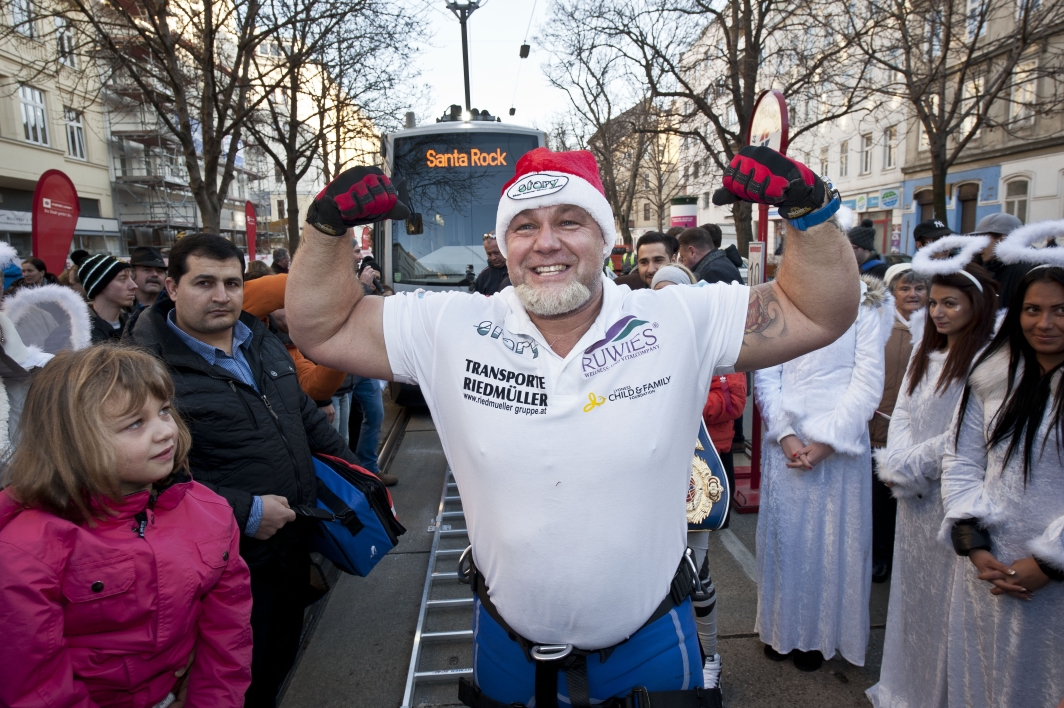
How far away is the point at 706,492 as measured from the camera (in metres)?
2.79

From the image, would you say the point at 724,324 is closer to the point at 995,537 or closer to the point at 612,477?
the point at 612,477

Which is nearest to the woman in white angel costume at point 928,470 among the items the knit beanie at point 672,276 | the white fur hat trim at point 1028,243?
the white fur hat trim at point 1028,243

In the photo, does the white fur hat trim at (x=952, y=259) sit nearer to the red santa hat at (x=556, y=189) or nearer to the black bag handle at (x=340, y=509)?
the red santa hat at (x=556, y=189)

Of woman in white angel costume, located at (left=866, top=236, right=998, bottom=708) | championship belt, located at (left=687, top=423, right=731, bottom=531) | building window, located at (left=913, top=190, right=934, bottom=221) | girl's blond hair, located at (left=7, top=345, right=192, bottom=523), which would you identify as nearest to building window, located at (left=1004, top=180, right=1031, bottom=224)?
building window, located at (left=913, top=190, right=934, bottom=221)

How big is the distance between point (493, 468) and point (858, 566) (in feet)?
6.96

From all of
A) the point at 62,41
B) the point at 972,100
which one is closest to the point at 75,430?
the point at 62,41

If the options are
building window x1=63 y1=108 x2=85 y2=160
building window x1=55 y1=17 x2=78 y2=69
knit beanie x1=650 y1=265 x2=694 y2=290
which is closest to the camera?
knit beanie x1=650 y1=265 x2=694 y2=290

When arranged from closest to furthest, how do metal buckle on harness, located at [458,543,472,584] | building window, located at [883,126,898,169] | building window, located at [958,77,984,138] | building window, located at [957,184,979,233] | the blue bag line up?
metal buckle on harness, located at [458,543,472,584], the blue bag, building window, located at [958,77,984,138], building window, located at [957,184,979,233], building window, located at [883,126,898,169]

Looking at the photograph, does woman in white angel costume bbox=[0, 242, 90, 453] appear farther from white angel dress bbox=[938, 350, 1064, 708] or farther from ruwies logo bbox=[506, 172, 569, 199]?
white angel dress bbox=[938, 350, 1064, 708]

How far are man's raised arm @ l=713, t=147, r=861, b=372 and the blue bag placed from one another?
170cm

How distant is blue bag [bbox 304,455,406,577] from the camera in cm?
272

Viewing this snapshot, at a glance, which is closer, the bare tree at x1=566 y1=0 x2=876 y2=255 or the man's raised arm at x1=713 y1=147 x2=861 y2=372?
the man's raised arm at x1=713 y1=147 x2=861 y2=372

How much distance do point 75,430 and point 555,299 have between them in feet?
4.29

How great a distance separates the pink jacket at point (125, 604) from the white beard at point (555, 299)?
1.16m
